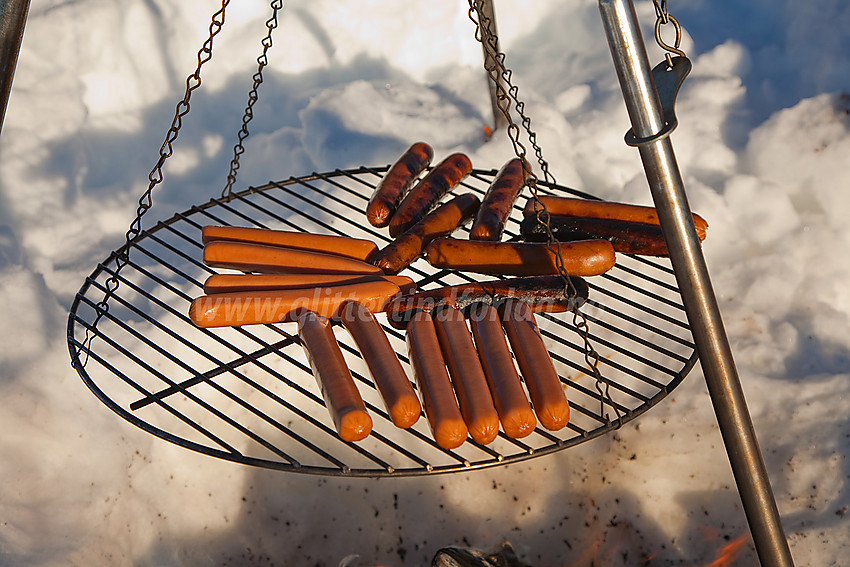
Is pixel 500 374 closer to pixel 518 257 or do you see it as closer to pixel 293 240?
pixel 518 257

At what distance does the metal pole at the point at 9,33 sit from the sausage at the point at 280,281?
821mm

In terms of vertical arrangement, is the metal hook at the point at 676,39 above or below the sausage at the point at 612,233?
below

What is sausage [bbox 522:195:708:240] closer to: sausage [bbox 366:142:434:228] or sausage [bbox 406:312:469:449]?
sausage [bbox 366:142:434:228]

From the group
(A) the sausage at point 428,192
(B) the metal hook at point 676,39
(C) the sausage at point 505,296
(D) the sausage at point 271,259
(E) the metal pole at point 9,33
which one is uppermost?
(A) the sausage at point 428,192

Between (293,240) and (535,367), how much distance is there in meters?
1.10

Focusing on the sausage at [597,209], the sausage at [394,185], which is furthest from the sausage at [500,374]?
the sausage at [394,185]

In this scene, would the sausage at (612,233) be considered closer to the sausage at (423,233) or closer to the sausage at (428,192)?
the sausage at (423,233)

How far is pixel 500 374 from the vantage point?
207cm

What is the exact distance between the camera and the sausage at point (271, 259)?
2.55 metres

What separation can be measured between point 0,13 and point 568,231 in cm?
201

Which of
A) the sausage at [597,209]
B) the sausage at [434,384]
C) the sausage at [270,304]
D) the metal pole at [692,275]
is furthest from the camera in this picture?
the sausage at [597,209]

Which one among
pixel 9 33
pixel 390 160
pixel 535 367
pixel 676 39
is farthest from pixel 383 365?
pixel 390 160

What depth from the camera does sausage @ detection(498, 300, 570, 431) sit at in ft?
6.50

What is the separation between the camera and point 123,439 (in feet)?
11.1
